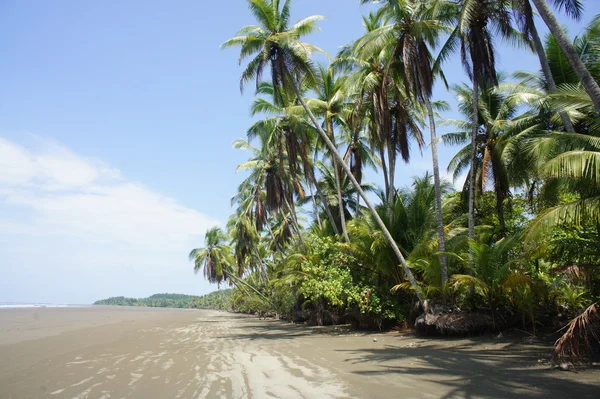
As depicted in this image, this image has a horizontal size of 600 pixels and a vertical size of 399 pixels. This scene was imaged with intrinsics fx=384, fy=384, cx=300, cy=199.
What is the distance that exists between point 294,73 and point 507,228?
36.6ft

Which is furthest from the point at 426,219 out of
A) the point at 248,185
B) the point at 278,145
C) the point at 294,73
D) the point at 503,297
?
the point at 248,185

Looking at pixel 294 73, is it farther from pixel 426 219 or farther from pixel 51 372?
pixel 51 372

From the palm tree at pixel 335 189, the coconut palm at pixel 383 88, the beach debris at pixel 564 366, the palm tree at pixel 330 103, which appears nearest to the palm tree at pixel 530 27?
the coconut palm at pixel 383 88

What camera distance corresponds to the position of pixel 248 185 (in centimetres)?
3284

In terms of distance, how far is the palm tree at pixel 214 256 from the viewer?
47656mm

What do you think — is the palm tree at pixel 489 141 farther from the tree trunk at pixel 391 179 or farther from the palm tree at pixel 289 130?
the palm tree at pixel 289 130

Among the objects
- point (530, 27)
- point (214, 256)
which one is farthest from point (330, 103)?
point (214, 256)

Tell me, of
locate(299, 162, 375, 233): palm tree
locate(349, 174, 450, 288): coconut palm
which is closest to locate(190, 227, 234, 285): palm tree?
locate(299, 162, 375, 233): palm tree

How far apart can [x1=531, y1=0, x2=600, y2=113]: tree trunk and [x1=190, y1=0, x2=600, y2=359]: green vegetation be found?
0.02 meters

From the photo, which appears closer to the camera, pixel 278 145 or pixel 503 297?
pixel 503 297

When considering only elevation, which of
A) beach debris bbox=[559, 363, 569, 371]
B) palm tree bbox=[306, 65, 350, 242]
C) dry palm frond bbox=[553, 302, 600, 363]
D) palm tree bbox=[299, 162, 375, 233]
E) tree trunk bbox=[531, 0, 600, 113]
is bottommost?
beach debris bbox=[559, 363, 569, 371]

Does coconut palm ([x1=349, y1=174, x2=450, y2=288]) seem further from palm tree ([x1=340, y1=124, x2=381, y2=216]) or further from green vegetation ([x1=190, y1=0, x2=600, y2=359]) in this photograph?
palm tree ([x1=340, y1=124, x2=381, y2=216])

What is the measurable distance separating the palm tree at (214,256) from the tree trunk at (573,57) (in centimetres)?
4325

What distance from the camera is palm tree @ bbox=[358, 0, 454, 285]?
13.3 m
